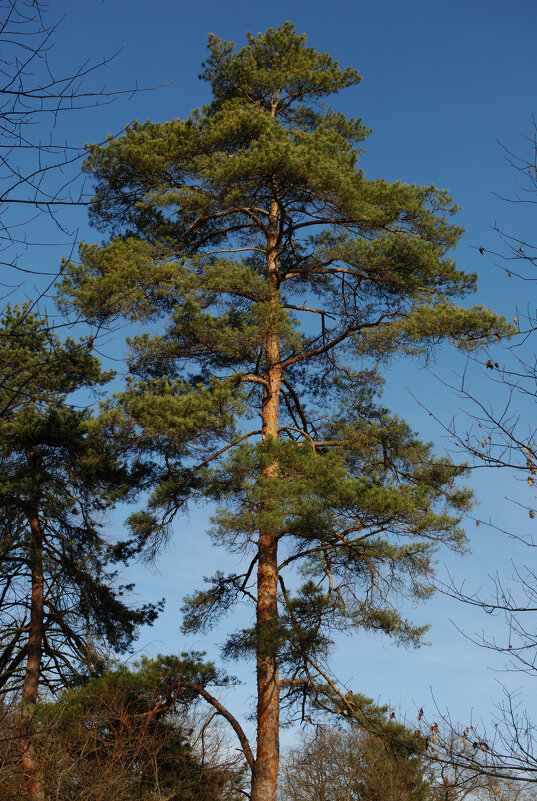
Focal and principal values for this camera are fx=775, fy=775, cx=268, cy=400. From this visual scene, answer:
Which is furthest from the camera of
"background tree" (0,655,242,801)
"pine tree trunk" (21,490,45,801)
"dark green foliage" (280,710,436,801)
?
"dark green foliage" (280,710,436,801)

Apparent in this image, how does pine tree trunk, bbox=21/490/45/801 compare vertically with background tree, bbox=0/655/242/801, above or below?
above

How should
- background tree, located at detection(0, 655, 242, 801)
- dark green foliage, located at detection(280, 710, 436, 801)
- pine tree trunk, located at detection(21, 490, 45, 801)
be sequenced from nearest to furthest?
background tree, located at detection(0, 655, 242, 801) → pine tree trunk, located at detection(21, 490, 45, 801) → dark green foliage, located at detection(280, 710, 436, 801)

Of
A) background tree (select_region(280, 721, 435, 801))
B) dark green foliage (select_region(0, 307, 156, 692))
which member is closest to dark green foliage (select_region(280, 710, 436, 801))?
background tree (select_region(280, 721, 435, 801))

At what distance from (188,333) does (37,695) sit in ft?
20.2

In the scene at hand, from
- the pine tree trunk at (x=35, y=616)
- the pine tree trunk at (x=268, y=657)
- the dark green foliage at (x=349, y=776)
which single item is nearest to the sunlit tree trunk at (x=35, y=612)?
the pine tree trunk at (x=35, y=616)

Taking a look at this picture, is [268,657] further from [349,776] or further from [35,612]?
[349,776]

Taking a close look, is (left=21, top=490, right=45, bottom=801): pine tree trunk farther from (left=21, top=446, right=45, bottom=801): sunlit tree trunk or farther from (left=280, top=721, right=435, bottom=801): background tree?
(left=280, top=721, right=435, bottom=801): background tree

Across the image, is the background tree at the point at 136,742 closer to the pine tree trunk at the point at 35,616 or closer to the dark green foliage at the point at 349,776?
the pine tree trunk at the point at 35,616

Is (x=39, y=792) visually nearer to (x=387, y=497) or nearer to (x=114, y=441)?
(x=114, y=441)

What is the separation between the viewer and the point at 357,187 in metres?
12.4

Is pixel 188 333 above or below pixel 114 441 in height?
above

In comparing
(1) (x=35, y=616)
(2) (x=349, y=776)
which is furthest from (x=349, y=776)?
(1) (x=35, y=616)

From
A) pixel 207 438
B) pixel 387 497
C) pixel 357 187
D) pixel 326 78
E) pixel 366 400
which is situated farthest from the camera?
pixel 326 78

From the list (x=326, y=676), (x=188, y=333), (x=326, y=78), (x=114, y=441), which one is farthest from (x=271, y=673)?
(x=326, y=78)
